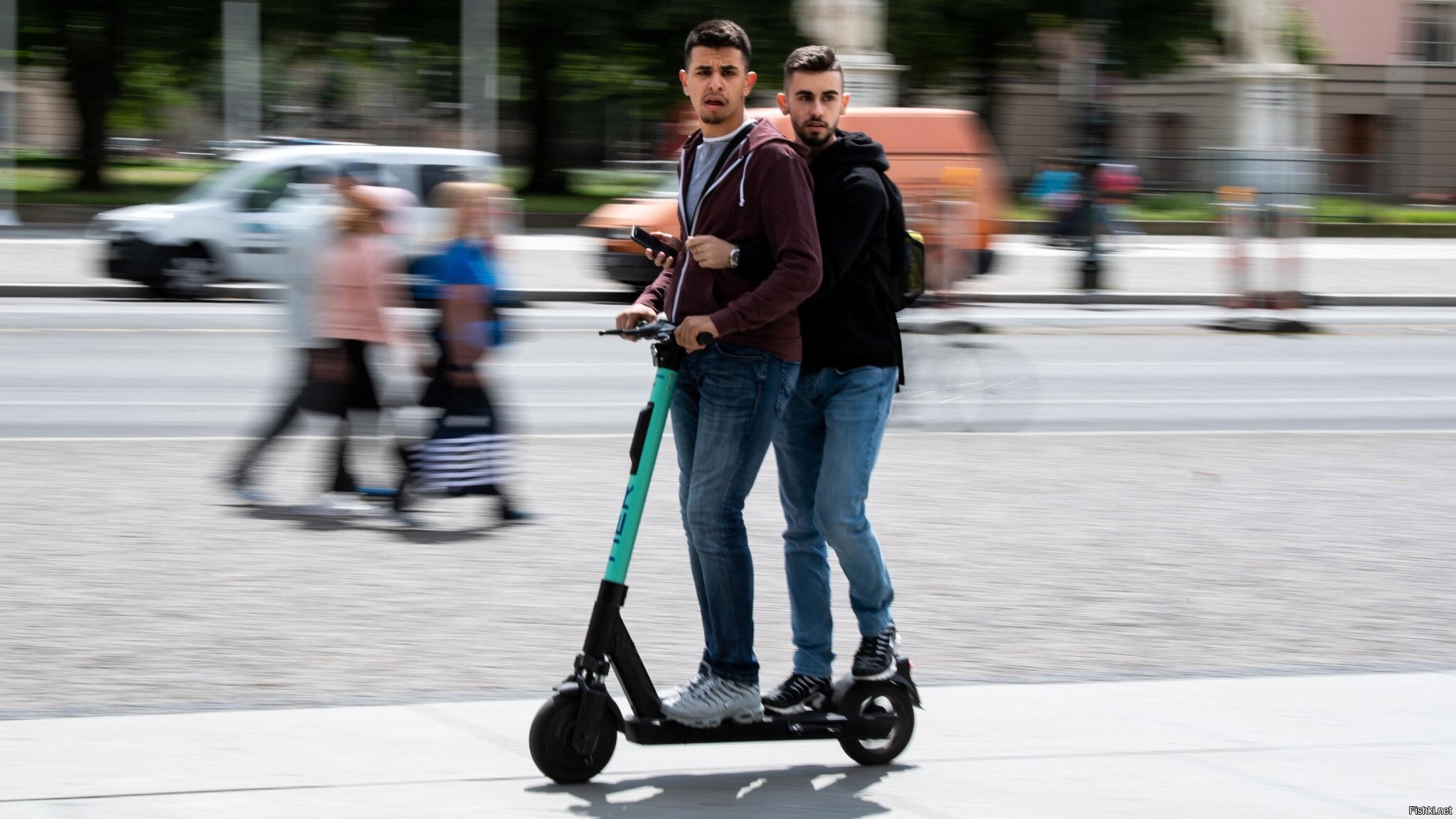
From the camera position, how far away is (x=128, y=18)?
36.8 meters

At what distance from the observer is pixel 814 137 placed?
4285 millimetres

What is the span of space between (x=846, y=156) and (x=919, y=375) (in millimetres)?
7491

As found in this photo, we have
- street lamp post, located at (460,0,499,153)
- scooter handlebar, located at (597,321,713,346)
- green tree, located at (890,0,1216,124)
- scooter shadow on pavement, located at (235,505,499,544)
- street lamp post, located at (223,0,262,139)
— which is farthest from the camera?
green tree, located at (890,0,1216,124)

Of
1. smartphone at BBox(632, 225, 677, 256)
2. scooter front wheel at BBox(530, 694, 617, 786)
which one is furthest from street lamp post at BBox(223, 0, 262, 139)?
scooter front wheel at BBox(530, 694, 617, 786)

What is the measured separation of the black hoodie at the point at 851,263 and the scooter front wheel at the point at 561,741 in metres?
0.99

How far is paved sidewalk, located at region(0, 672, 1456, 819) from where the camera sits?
157 inches

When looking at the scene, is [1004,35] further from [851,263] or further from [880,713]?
[880,713]

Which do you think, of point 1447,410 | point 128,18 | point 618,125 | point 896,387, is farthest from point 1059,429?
point 618,125

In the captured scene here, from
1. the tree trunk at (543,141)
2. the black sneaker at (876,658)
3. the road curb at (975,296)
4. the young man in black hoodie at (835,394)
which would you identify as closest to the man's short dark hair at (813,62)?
the young man in black hoodie at (835,394)

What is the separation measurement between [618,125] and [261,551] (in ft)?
150

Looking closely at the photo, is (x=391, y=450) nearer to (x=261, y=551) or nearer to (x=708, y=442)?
(x=261, y=551)

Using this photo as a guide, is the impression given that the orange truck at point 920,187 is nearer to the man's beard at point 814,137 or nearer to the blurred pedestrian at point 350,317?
the blurred pedestrian at point 350,317

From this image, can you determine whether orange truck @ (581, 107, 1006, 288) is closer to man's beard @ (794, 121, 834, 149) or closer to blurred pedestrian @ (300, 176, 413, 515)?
blurred pedestrian @ (300, 176, 413, 515)

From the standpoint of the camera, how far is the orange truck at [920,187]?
19.9 metres
